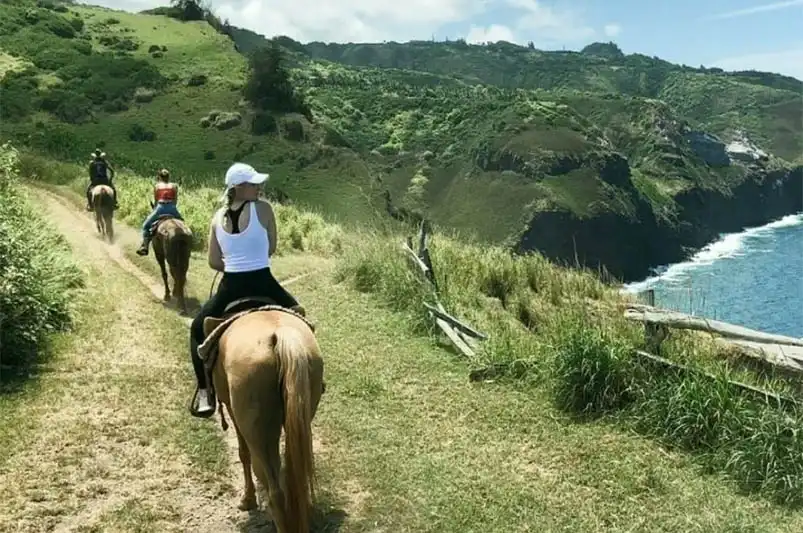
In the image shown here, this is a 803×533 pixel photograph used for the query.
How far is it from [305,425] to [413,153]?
4180 inches

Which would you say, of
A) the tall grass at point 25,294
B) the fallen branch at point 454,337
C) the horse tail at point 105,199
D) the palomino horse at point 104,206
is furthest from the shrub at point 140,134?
the fallen branch at point 454,337

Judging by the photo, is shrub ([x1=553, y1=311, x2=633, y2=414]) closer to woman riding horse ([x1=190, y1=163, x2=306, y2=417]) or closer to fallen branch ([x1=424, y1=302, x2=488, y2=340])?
fallen branch ([x1=424, y1=302, x2=488, y2=340])

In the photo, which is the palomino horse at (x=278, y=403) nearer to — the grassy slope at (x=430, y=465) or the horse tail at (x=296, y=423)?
the horse tail at (x=296, y=423)

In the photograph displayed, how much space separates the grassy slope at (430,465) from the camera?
19.7ft

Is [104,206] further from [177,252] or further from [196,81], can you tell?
[196,81]

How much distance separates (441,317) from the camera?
12.0 meters

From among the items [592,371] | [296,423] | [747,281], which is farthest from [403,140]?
[296,423]

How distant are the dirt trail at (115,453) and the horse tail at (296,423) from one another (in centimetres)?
103

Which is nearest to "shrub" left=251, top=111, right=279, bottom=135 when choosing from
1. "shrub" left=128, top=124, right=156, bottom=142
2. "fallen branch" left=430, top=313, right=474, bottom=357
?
"shrub" left=128, top=124, right=156, bottom=142

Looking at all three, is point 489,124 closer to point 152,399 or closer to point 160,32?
point 160,32

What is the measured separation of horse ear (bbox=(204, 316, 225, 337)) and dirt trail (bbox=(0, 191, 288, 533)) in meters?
1.45

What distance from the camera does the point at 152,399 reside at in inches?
349

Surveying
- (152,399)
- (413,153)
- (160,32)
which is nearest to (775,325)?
(152,399)

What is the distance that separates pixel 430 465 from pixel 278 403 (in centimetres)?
230
